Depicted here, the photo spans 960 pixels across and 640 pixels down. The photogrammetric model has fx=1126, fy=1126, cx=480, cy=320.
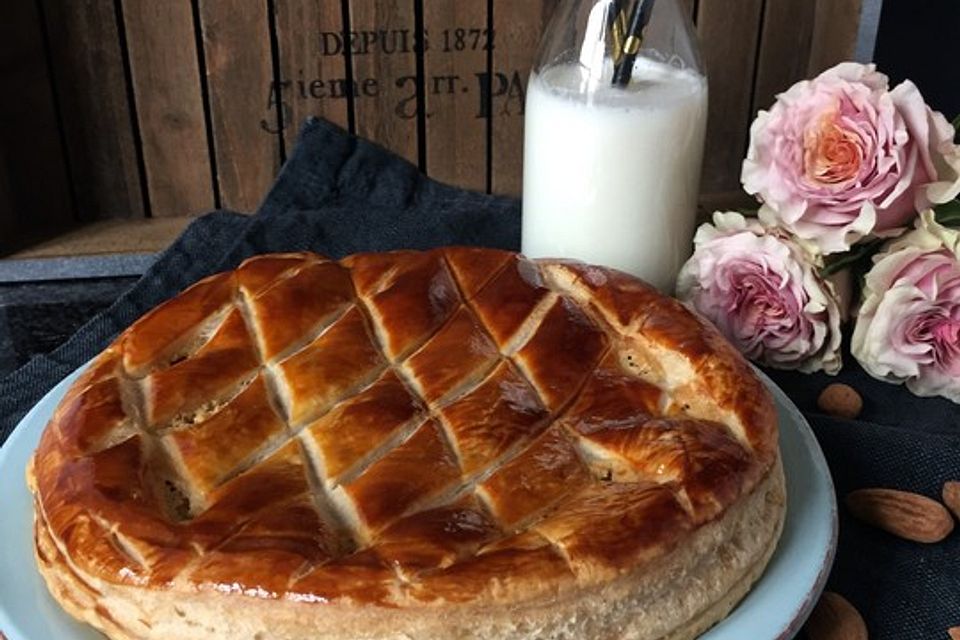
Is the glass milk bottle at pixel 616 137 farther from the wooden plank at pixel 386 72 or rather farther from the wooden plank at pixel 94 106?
the wooden plank at pixel 94 106

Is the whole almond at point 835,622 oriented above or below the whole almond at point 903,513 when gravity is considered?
below

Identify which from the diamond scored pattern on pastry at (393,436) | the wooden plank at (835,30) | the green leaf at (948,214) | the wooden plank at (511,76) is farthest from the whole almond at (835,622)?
the wooden plank at (835,30)

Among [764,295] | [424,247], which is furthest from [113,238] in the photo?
[764,295]

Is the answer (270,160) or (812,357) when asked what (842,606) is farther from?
(270,160)

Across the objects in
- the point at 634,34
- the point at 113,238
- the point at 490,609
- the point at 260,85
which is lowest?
the point at 113,238

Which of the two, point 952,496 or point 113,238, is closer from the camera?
point 952,496

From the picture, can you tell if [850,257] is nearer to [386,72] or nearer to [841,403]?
[841,403]
